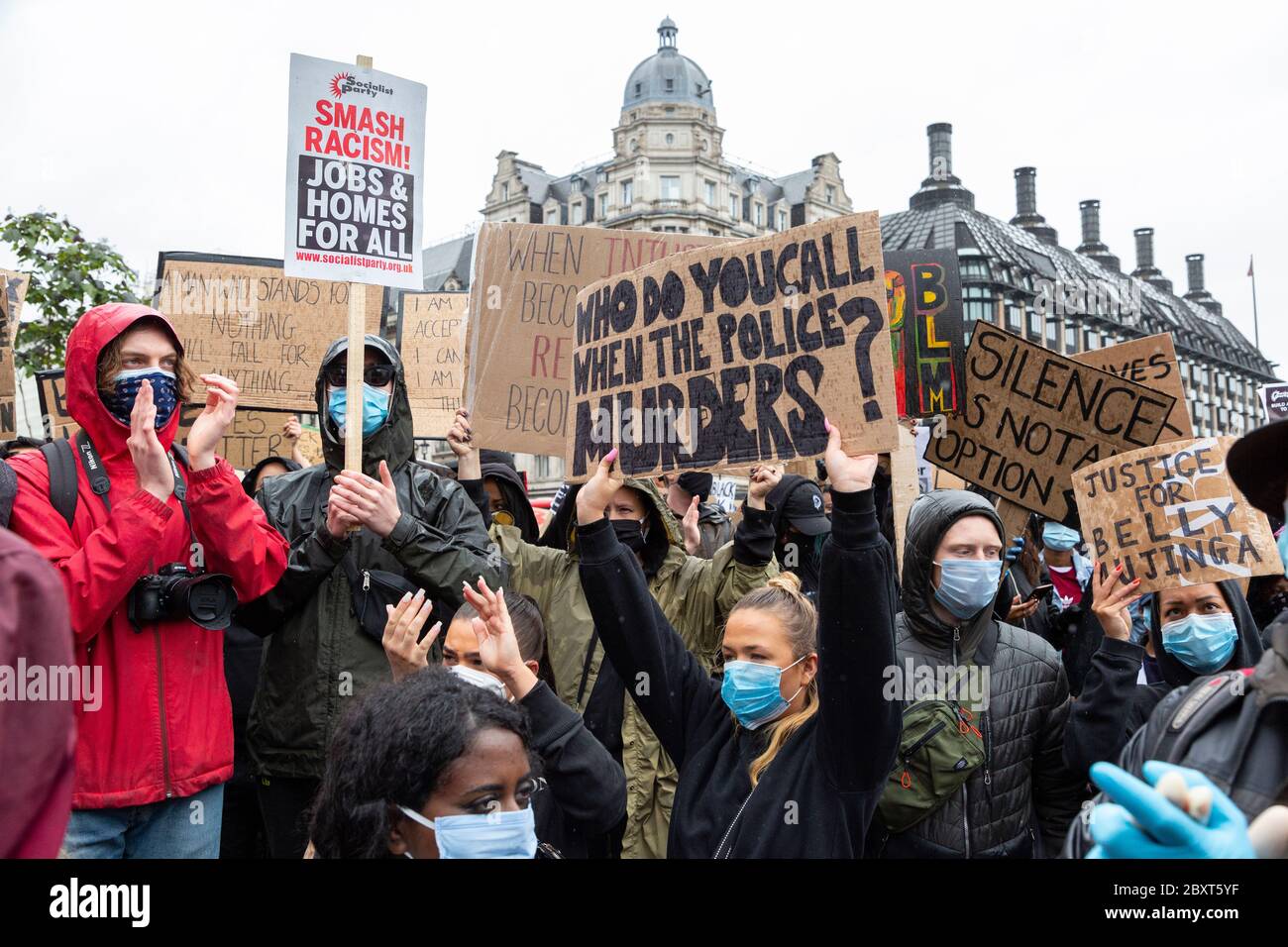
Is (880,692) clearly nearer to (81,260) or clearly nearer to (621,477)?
(621,477)

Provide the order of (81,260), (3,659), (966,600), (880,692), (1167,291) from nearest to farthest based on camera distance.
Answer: (3,659) < (880,692) < (966,600) < (81,260) < (1167,291)

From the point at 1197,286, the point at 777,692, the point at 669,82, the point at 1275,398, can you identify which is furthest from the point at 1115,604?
the point at 1197,286

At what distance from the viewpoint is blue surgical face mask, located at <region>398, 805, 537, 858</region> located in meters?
2.28

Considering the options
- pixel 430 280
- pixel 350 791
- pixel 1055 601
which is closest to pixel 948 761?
pixel 350 791

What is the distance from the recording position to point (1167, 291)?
9600 centimetres

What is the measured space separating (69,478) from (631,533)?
195cm

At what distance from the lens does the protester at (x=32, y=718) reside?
1.33m

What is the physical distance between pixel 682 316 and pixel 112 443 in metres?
1.83

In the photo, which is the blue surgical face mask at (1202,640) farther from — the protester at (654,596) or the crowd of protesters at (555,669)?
the protester at (654,596)

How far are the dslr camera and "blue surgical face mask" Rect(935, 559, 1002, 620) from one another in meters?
2.07

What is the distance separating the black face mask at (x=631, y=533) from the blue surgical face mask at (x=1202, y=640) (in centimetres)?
183

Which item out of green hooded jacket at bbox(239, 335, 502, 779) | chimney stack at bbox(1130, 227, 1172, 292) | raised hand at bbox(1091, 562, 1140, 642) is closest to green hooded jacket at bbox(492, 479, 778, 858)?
green hooded jacket at bbox(239, 335, 502, 779)

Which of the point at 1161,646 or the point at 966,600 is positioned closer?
the point at 966,600
